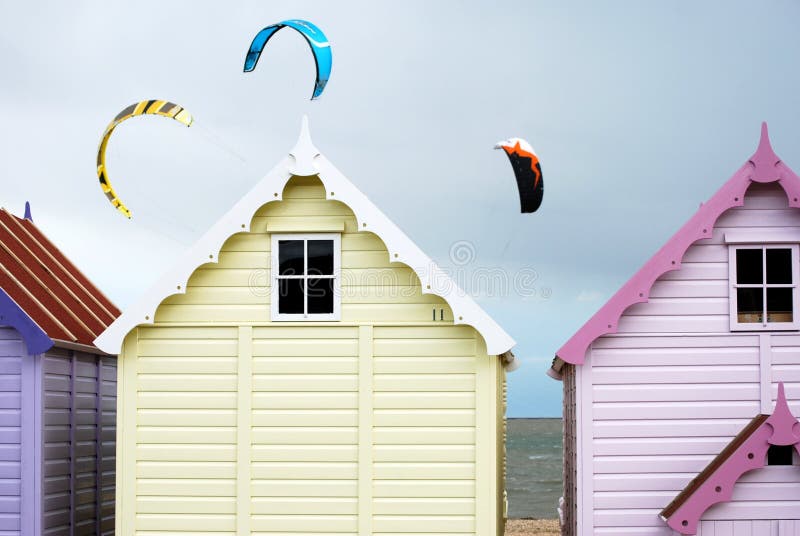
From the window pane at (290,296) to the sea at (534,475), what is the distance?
26724mm

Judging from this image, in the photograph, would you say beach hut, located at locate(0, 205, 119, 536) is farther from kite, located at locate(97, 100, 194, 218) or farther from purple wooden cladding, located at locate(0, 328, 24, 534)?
kite, located at locate(97, 100, 194, 218)

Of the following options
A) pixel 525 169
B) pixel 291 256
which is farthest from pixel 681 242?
pixel 291 256

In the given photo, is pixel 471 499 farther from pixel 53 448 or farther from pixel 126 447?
pixel 53 448

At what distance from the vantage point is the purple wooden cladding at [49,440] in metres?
14.7

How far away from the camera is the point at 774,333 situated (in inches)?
571

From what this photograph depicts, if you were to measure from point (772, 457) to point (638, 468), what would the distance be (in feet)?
5.59

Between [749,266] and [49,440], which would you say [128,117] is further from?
[749,266]

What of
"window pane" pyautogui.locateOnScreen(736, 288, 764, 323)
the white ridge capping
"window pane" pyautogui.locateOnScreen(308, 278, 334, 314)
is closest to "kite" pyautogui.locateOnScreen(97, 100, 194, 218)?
the white ridge capping

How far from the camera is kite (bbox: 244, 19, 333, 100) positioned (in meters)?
13.6

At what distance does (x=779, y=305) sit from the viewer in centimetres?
1459

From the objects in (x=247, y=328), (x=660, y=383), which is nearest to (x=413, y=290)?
(x=247, y=328)

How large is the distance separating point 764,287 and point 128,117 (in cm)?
822

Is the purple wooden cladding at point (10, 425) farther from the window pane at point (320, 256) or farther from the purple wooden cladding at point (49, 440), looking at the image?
the window pane at point (320, 256)

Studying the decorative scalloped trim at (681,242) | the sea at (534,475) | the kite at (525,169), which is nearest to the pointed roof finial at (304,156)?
the kite at (525,169)
